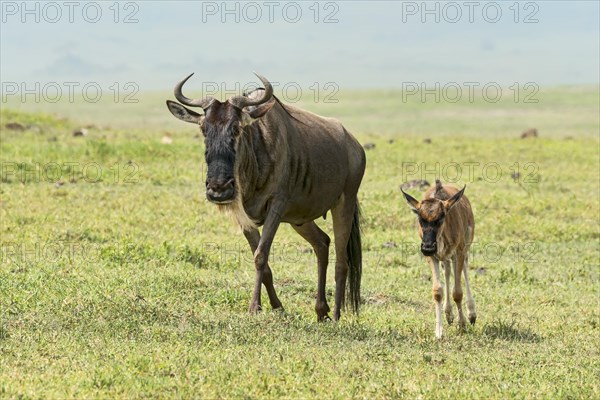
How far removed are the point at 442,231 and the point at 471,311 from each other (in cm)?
139

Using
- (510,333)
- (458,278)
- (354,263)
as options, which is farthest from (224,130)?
(510,333)

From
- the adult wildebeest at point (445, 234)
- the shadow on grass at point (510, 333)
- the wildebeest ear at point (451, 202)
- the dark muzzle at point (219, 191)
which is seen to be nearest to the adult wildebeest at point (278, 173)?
the dark muzzle at point (219, 191)

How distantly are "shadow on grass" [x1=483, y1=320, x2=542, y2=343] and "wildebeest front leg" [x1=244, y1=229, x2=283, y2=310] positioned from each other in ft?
8.21

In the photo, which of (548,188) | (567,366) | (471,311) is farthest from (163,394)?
(548,188)

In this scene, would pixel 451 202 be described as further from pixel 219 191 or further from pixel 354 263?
pixel 219 191

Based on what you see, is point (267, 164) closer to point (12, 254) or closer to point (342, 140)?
point (342, 140)

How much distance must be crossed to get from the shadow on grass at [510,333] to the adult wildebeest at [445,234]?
1.14 feet

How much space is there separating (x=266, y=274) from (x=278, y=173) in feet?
4.03

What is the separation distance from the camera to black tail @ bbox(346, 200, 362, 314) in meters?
13.2

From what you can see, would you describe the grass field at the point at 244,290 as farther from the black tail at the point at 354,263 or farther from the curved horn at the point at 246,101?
the curved horn at the point at 246,101

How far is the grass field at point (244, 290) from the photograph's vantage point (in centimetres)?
851

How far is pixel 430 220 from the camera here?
37.7 feet

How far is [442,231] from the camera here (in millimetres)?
11758

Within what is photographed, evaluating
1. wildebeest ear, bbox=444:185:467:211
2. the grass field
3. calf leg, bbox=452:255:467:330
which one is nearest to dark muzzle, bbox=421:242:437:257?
wildebeest ear, bbox=444:185:467:211
